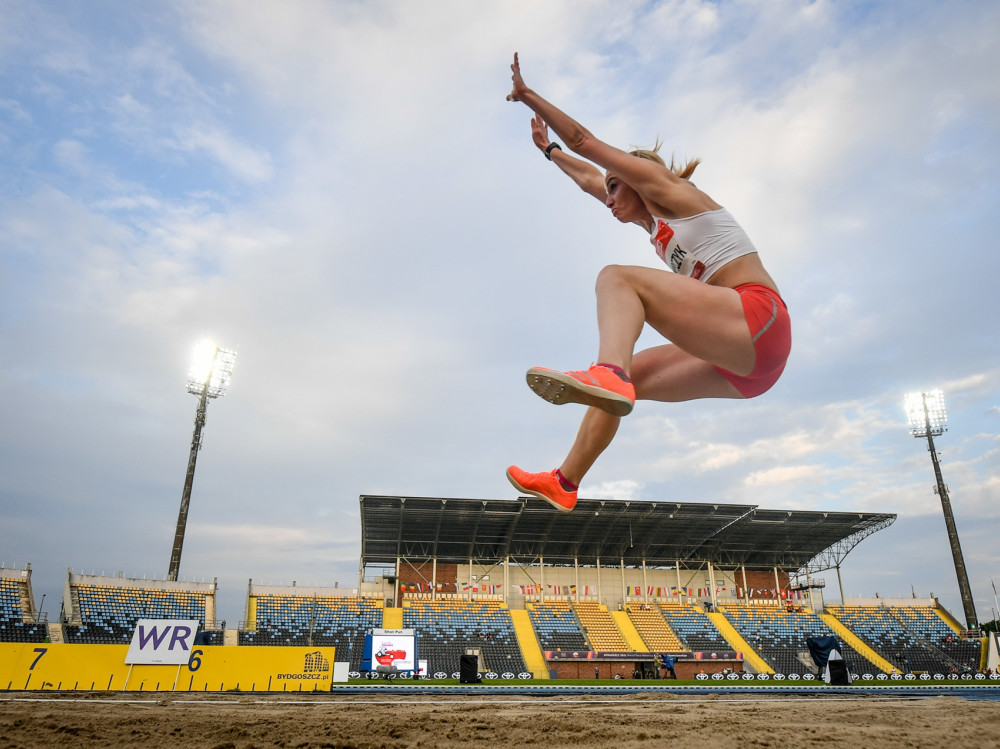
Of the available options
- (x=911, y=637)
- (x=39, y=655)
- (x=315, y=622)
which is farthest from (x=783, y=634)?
(x=39, y=655)

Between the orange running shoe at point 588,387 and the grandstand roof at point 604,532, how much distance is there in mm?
31966

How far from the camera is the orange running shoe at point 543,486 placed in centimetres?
343

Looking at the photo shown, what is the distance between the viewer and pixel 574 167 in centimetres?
412

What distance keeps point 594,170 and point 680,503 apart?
3379 cm

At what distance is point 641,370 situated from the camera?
11.8 ft

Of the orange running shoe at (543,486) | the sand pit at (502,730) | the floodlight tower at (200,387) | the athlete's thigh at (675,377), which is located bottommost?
the sand pit at (502,730)

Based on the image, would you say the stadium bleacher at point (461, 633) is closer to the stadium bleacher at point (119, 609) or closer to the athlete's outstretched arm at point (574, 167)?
the stadium bleacher at point (119, 609)

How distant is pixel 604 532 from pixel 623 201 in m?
37.2

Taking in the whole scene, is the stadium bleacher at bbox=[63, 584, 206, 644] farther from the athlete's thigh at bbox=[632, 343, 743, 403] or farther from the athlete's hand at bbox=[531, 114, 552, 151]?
the athlete's thigh at bbox=[632, 343, 743, 403]

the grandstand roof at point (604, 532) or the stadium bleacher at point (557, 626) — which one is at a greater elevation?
the grandstand roof at point (604, 532)

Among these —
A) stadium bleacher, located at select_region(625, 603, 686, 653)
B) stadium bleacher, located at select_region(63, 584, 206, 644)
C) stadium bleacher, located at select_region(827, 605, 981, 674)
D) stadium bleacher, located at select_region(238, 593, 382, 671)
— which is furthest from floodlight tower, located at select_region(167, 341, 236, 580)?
stadium bleacher, located at select_region(827, 605, 981, 674)

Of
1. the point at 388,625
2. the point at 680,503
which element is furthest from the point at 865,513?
the point at 388,625

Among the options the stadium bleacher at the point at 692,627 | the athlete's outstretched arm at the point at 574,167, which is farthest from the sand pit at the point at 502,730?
the stadium bleacher at the point at 692,627

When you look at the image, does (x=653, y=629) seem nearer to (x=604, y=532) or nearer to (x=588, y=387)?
(x=604, y=532)
